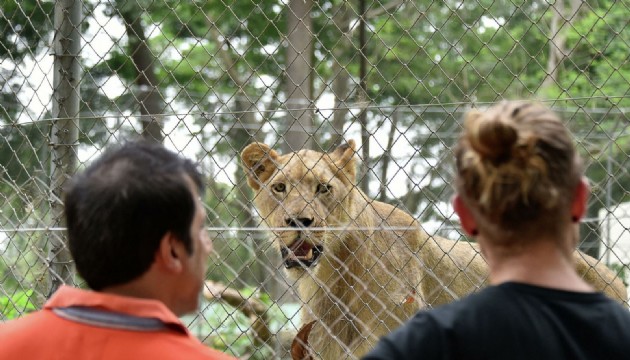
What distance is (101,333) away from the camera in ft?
6.33

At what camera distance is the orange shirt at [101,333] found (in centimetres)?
190

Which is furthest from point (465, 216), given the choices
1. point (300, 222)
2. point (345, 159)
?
point (345, 159)

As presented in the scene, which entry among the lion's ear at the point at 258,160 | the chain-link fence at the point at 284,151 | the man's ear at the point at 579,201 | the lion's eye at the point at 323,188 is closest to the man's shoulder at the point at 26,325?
the man's ear at the point at 579,201

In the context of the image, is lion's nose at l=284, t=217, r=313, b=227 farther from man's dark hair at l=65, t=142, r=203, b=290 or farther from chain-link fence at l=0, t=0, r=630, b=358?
man's dark hair at l=65, t=142, r=203, b=290

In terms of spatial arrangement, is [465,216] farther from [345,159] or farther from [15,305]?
[345,159]

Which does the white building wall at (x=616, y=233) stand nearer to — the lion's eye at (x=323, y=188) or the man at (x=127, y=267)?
the lion's eye at (x=323, y=188)

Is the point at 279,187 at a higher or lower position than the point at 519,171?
higher

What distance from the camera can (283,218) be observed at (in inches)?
239

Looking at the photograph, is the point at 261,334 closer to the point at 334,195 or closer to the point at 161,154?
the point at 334,195

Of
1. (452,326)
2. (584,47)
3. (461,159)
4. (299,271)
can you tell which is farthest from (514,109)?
(584,47)

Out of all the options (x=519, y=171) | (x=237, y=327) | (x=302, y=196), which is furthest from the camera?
(x=237, y=327)

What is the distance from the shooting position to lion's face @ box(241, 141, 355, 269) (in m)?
5.82

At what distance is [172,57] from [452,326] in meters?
14.2

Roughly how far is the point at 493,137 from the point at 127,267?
0.79 metres
